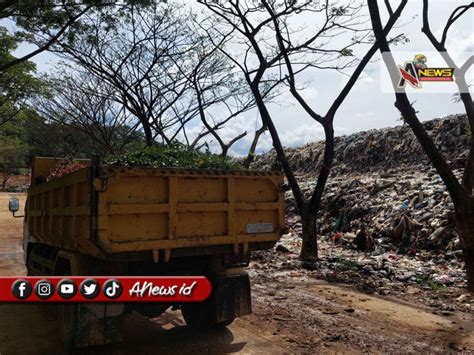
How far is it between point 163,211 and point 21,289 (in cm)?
134

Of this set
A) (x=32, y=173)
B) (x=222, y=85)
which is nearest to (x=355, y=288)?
(x=32, y=173)

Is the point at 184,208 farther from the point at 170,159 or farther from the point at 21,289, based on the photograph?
the point at 21,289

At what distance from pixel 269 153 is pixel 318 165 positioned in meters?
4.89

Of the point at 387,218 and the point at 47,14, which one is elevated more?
the point at 47,14

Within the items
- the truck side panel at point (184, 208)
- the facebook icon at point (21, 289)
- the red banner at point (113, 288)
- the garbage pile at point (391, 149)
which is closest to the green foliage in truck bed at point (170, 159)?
the truck side panel at point (184, 208)

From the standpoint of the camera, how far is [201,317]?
4.77 meters

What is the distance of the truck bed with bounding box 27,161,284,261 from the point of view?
12.1ft

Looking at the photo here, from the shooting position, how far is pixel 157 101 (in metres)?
18.5

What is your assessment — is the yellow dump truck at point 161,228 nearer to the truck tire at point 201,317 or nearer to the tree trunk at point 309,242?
the truck tire at point 201,317


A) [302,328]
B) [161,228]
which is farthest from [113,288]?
[302,328]

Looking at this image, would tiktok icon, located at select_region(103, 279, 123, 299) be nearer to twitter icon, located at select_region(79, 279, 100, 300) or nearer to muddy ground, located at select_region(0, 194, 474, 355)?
twitter icon, located at select_region(79, 279, 100, 300)

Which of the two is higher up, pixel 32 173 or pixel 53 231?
pixel 32 173

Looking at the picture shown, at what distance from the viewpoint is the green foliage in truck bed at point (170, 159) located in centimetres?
430

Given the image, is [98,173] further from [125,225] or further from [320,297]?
[320,297]
